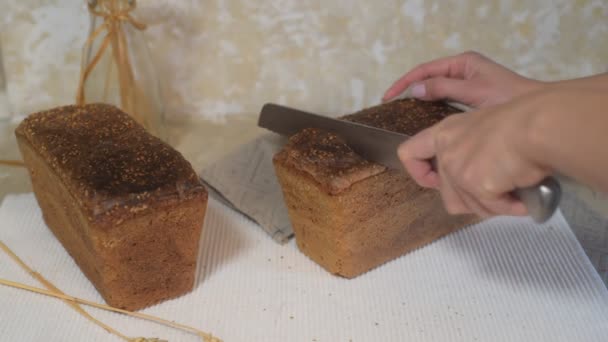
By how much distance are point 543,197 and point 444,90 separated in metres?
0.54

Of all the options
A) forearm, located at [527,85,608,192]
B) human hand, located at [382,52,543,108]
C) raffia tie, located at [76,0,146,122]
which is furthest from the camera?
raffia tie, located at [76,0,146,122]

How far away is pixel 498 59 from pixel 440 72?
0.41 metres

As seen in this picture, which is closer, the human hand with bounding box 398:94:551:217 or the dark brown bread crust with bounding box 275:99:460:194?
the human hand with bounding box 398:94:551:217

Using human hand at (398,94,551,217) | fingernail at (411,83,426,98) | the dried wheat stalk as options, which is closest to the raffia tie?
the dried wheat stalk

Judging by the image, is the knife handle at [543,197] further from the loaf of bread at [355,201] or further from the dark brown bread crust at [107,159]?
the dark brown bread crust at [107,159]

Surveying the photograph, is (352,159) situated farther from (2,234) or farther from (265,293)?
(2,234)

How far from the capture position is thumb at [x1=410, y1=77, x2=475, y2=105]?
1209 mm

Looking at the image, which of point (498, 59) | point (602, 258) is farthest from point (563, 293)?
point (498, 59)

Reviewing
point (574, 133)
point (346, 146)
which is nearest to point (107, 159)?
point (346, 146)

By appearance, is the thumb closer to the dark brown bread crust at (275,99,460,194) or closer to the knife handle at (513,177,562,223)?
the dark brown bread crust at (275,99,460,194)

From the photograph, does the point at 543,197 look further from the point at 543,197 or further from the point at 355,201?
A: the point at 355,201

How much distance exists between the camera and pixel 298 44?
159 cm

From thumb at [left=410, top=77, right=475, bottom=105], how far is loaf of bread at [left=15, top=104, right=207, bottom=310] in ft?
1.60

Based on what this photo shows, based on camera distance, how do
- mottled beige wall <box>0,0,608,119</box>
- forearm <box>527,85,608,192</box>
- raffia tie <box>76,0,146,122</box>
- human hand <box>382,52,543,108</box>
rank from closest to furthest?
1. forearm <box>527,85,608,192</box>
2. human hand <box>382,52,543,108</box>
3. raffia tie <box>76,0,146,122</box>
4. mottled beige wall <box>0,0,608,119</box>
